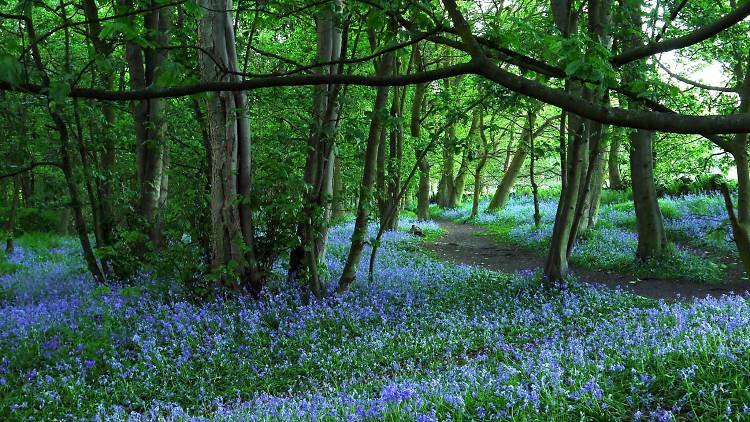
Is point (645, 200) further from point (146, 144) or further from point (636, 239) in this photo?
point (146, 144)

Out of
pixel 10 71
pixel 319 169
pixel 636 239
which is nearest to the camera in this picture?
pixel 10 71

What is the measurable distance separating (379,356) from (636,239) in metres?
11.7

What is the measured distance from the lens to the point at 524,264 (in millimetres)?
13367

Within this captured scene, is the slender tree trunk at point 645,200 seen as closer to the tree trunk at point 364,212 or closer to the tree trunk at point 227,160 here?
the tree trunk at point 364,212

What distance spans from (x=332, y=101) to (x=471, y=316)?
3739 millimetres

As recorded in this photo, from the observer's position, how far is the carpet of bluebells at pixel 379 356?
10.9ft

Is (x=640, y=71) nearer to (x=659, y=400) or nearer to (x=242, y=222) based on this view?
(x=659, y=400)

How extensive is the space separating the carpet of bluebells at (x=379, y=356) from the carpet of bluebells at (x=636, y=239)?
331 cm

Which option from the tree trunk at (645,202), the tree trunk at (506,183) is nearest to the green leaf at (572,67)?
the tree trunk at (645,202)

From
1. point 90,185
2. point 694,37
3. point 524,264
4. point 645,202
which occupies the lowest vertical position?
point 524,264

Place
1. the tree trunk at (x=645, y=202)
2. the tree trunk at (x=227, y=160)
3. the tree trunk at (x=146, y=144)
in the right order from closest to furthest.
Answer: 1. the tree trunk at (x=227, y=160)
2. the tree trunk at (x=146, y=144)
3. the tree trunk at (x=645, y=202)

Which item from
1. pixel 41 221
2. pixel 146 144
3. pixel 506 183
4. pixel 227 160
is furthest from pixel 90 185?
pixel 506 183

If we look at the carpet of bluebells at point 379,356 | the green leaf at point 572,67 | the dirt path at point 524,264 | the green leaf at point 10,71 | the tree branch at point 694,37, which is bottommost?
the dirt path at point 524,264

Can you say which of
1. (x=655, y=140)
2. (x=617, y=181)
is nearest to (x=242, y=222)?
(x=655, y=140)
